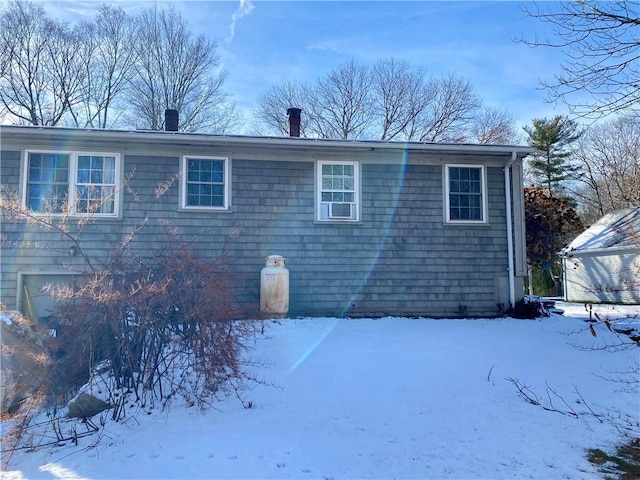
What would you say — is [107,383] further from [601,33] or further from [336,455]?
[601,33]

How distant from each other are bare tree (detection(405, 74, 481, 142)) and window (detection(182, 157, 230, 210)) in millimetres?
20273

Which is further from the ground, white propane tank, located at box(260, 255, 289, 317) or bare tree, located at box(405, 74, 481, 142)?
bare tree, located at box(405, 74, 481, 142)

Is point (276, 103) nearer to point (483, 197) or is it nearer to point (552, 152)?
point (552, 152)

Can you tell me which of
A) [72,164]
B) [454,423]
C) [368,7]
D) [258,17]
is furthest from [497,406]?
[258,17]

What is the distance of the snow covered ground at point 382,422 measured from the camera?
356 centimetres

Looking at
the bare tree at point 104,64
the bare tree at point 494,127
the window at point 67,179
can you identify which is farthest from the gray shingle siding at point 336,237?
the bare tree at point 494,127

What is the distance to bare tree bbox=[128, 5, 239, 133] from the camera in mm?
24938

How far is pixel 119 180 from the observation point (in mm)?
8789

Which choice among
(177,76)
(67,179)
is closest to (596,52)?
(67,179)

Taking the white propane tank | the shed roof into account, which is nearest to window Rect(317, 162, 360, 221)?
the white propane tank

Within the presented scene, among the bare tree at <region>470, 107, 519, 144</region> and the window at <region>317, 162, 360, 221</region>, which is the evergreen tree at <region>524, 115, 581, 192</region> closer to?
the bare tree at <region>470, 107, 519, 144</region>

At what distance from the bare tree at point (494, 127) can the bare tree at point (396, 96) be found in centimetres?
379

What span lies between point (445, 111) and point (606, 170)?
10.2 meters

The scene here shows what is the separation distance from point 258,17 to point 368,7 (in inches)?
131
